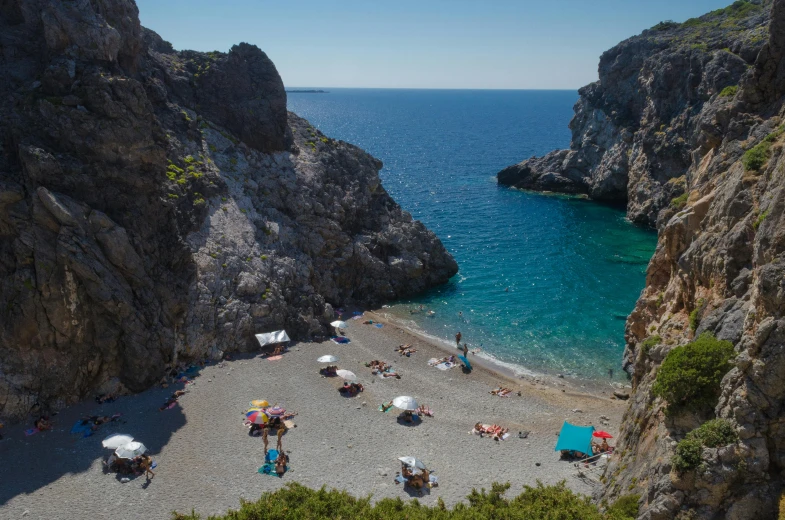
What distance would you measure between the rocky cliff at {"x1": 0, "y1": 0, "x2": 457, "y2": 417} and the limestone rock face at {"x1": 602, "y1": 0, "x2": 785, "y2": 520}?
2653cm

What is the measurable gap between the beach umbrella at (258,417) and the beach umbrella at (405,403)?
749cm

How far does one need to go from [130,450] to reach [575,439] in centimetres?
2262

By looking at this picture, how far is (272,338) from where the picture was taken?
41.9 metres

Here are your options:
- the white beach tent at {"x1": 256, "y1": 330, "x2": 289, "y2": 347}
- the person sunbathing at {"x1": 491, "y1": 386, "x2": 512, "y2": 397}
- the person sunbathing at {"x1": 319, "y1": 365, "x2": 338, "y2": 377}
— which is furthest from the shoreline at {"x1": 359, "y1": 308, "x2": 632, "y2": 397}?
the white beach tent at {"x1": 256, "y1": 330, "x2": 289, "y2": 347}

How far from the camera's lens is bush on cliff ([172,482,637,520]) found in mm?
20453

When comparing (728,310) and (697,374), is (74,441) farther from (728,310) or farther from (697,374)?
(728,310)

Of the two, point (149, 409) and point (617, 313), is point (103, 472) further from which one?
point (617, 313)

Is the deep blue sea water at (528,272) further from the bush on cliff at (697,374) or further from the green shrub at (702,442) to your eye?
the green shrub at (702,442)

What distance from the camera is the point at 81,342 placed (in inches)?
1341

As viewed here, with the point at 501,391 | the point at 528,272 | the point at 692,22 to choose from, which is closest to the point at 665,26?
the point at 692,22

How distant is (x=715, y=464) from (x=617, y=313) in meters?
35.9

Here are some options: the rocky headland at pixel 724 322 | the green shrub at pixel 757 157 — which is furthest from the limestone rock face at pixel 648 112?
the green shrub at pixel 757 157

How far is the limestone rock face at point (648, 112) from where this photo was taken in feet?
235

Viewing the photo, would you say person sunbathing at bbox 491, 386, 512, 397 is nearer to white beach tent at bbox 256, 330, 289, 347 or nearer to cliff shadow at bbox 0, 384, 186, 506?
white beach tent at bbox 256, 330, 289, 347
